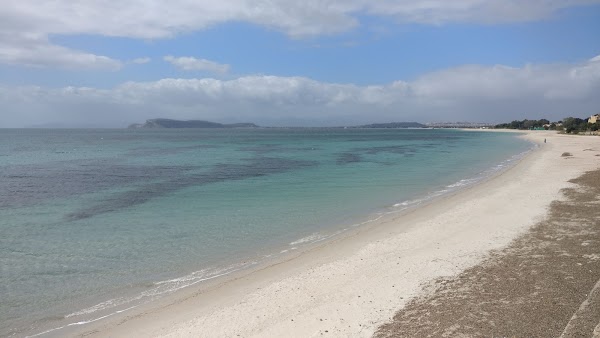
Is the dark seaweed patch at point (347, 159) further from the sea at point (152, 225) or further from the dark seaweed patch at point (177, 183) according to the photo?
the sea at point (152, 225)

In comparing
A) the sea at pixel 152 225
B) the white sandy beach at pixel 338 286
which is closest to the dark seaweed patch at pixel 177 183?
the sea at pixel 152 225

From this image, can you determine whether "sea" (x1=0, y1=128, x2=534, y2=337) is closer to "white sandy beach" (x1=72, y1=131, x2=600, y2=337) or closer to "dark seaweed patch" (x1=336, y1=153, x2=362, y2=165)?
"white sandy beach" (x1=72, y1=131, x2=600, y2=337)

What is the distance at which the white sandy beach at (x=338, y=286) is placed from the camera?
335 inches

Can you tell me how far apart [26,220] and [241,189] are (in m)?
12.0

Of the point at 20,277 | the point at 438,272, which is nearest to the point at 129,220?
the point at 20,277

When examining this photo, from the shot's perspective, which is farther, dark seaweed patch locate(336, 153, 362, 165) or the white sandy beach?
dark seaweed patch locate(336, 153, 362, 165)

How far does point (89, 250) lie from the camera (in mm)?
14336

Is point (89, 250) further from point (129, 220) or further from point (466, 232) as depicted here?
point (466, 232)

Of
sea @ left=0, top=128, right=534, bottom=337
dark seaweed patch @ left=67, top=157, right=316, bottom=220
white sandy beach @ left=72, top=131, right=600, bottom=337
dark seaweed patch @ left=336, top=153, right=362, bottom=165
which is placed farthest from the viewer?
dark seaweed patch @ left=336, top=153, right=362, bottom=165

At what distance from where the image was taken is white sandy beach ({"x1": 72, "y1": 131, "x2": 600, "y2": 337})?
8.52 meters

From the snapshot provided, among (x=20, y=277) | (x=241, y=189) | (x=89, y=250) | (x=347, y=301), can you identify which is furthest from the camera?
(x=241, y=189)

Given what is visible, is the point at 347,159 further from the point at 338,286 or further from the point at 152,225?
the point at 338,286

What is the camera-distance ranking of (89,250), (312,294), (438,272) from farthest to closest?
(89,250)
(438,272)
(312,294)

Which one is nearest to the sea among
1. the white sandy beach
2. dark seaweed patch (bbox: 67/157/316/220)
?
dark seaweed patch (bbox: 67/157/316/220)
